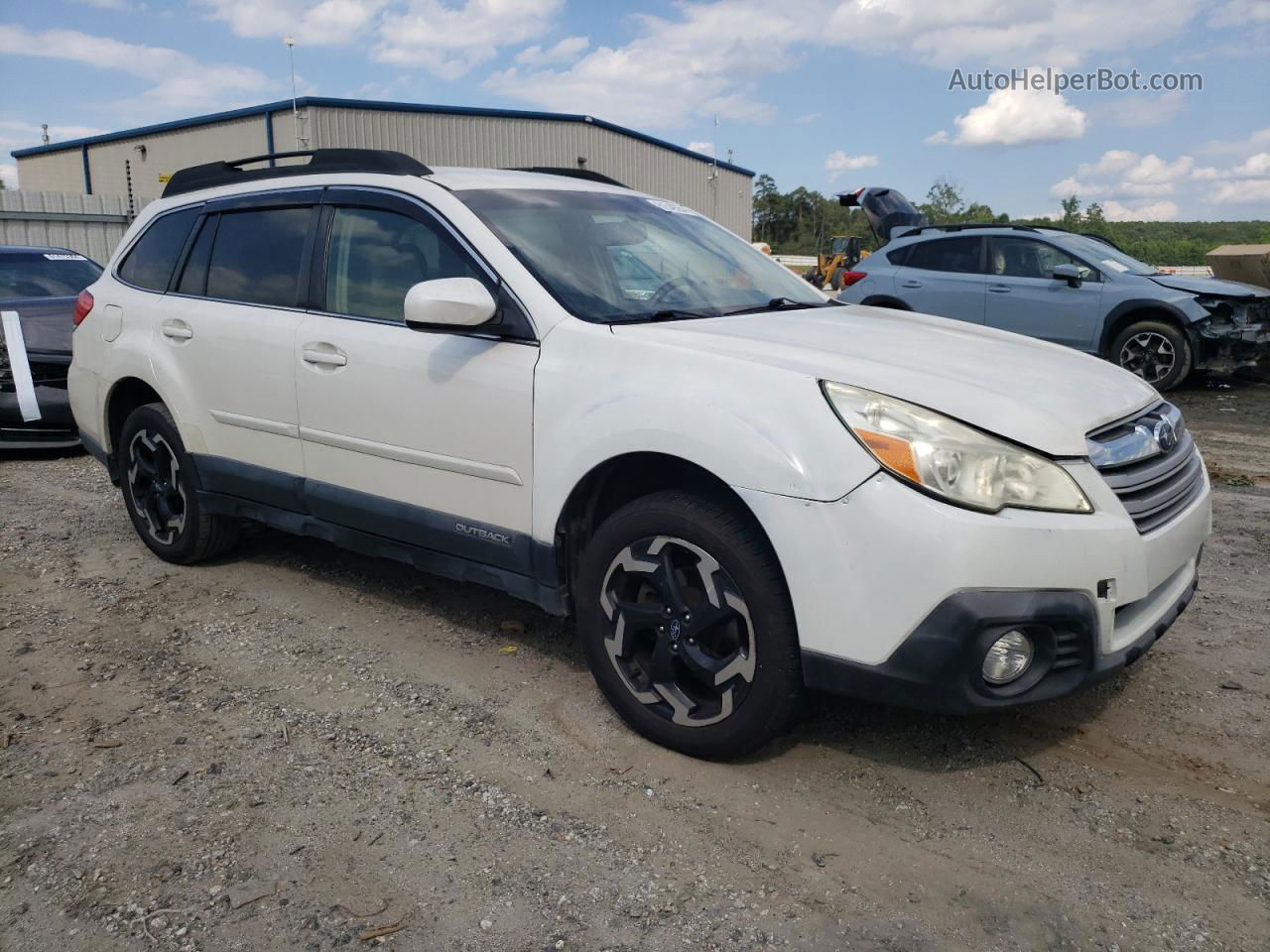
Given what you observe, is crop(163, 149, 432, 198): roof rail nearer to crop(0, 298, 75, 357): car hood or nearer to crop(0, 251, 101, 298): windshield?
crop(0, 298, 75, 357): car hood

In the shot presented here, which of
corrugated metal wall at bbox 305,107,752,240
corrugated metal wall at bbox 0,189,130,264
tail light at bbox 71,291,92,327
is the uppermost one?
corrugated metal wall at bbox 305,107,752,240

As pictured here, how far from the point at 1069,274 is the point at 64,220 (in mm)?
18444

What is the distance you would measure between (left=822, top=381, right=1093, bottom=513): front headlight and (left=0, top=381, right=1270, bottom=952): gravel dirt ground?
883 mm

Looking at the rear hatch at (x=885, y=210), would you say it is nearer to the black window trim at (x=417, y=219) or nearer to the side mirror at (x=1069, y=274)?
the side mirror at (x=1069, y=274)

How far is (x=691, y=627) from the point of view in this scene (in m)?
2.91

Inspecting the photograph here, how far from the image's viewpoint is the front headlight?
8.34 feet

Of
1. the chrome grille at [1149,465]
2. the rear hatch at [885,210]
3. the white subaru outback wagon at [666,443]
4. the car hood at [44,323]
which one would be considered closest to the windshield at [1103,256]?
the rear hatch at [885,210]

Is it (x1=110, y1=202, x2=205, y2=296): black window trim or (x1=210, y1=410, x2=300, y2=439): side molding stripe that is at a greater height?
(x1=110, y1=202, x2=205, y2=296): black window trim

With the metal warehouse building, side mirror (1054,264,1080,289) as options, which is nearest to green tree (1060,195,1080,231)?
the metal warehouse building

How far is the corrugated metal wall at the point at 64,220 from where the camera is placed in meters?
18.8

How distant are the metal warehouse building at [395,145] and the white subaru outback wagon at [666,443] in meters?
19.8

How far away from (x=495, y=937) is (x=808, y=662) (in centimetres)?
102

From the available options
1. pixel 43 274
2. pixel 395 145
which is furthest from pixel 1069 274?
pixel 395 145

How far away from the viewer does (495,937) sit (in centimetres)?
229
